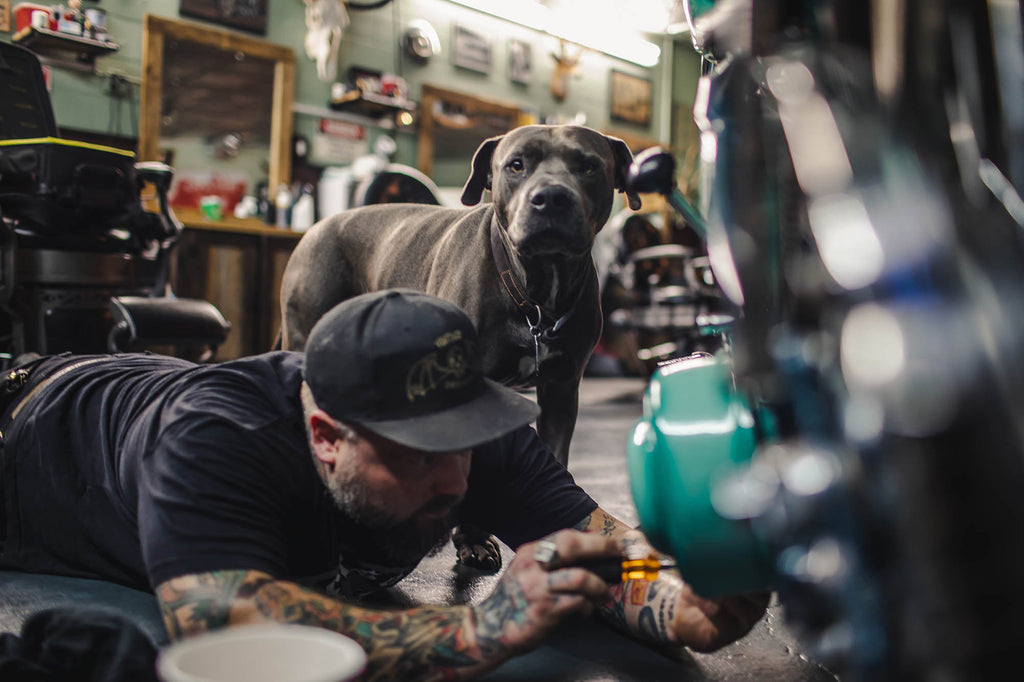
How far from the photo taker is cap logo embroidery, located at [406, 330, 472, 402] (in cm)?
112

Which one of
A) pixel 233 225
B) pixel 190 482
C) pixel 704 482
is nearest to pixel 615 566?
pixel 704 482

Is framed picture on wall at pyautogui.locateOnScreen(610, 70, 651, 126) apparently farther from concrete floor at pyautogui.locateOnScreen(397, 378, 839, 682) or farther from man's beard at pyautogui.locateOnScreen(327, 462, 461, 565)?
man's beard at pyautogui.locateOnScreen(327, 462, 461, 565)

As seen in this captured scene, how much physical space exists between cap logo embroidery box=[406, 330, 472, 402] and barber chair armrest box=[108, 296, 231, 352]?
208 cm

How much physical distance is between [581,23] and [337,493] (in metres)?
6.66

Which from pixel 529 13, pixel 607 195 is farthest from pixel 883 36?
pixel 529 13

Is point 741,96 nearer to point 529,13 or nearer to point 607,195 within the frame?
point 607,195

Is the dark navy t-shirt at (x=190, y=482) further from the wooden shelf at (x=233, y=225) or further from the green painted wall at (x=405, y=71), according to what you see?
the green painted wall at (x=405, y=71)

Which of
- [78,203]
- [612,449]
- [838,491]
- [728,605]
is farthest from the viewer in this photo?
[612,449]

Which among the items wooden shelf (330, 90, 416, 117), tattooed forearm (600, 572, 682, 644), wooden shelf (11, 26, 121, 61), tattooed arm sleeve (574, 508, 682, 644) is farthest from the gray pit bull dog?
wooden shelf (330, 90, 416, 117)

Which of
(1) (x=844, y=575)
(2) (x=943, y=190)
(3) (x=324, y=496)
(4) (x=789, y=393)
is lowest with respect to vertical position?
(3) (x=324, y=496)

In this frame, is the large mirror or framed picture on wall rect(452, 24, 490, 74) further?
framed picture on wall rect(452, 24, 490, 74)

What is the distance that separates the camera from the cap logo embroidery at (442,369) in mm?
1118

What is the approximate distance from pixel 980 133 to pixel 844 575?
0.41 m

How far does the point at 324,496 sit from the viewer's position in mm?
1269
